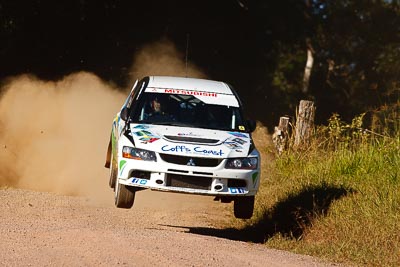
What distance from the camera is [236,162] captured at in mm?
12680

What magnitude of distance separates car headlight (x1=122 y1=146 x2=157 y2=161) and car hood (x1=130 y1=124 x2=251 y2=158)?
0.05m

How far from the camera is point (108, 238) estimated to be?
10.7 meters

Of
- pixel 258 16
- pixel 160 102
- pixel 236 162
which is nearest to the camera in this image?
pixel 236 162

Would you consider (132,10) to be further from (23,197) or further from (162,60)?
(23,197)

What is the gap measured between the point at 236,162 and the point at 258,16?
2507 cm

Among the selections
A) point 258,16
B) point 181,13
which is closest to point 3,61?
point 181,13

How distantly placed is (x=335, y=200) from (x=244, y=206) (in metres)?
1.65

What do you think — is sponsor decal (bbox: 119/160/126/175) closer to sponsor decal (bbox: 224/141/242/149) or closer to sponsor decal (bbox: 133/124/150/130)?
sponsor decal (bbox: 133/124/150/130)

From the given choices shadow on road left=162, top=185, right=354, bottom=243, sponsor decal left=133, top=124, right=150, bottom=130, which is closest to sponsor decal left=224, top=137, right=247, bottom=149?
sponsor decal left=133, top=124, right=150, bottom=130

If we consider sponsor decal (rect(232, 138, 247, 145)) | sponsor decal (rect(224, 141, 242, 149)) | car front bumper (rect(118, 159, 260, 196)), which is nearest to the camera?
car front bumper (rect(118, 159, 260, 196))

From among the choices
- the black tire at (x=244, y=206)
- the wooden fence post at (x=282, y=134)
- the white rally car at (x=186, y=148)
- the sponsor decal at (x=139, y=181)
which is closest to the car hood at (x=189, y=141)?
the white rally car at (x=186, y=148)

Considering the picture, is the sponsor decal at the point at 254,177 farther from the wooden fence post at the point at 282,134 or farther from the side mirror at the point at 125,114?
the wooden fence post at the point at 282,134

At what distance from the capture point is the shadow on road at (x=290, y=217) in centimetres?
1395

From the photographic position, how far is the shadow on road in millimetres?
13953
